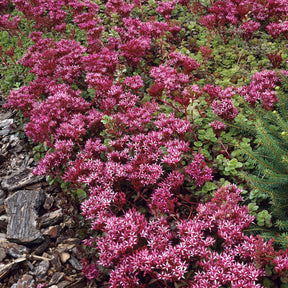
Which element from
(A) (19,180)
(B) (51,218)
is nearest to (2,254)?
(B) (51,218)

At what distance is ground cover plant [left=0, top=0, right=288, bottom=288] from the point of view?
268 centimetres

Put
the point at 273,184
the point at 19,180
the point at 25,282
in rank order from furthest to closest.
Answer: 1. the point at 19,180
2. the point at 25,282
3. the point at 273,184

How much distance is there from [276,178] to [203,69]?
128 inches

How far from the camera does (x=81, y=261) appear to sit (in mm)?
3242

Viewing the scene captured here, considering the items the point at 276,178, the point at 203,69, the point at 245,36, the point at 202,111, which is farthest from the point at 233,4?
the point at 276,178

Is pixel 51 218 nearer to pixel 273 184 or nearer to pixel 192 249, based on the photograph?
pixel 192 249

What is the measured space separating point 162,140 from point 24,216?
212cm

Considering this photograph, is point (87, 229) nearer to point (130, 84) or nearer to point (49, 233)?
point (49, 233)

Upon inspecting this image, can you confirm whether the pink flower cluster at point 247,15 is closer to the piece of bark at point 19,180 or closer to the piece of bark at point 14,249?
the piece of bark at point 19,180

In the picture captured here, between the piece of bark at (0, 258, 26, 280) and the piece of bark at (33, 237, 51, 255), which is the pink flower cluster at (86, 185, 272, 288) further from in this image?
the piece of bark at (0, 258, 26, 280)

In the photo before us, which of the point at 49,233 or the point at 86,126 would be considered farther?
the point at 86,126

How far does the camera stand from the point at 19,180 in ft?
14.7

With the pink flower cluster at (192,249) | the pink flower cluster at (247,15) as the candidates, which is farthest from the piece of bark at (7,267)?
the pink flower cluster at (247,15)

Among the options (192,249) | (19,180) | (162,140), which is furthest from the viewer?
(19,180)
